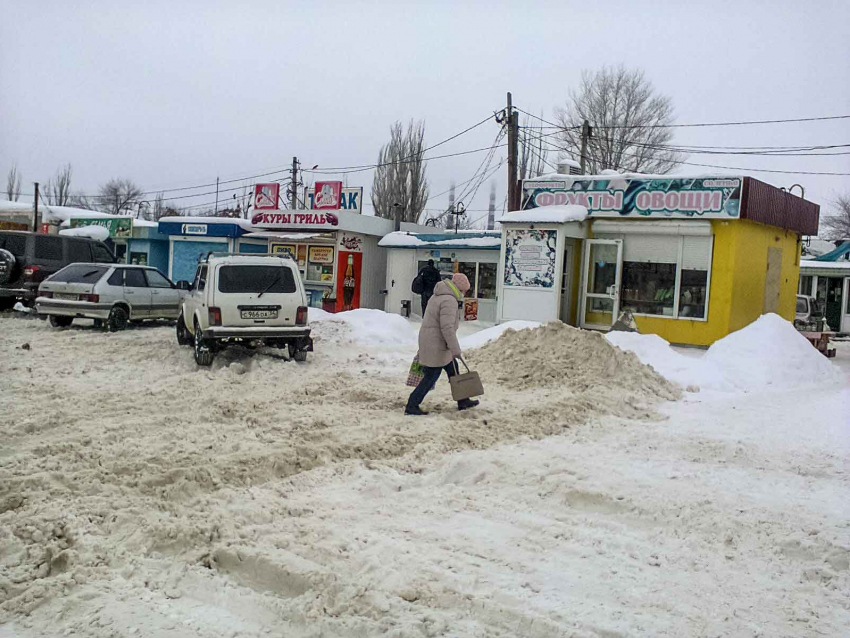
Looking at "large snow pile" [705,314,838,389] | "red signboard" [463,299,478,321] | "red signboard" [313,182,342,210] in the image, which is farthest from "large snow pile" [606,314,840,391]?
"red signboard" [313,182,342,210]

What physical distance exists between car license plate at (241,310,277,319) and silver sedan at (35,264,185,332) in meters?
5.50

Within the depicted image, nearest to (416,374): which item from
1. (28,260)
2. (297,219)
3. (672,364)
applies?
(672,364)

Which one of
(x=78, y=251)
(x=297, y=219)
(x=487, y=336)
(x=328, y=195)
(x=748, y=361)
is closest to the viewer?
(x=748, y=361)

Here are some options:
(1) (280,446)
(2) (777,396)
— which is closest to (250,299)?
(1) (280,446)

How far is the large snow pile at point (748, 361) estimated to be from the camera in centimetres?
1254

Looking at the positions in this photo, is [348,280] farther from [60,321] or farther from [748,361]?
[748,361]

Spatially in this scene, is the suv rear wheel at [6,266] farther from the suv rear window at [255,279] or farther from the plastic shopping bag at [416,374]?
the plastic shopping bag at [416,374]

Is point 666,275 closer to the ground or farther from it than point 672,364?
farther from it

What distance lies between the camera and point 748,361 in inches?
523

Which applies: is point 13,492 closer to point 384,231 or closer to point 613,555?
point 613,555

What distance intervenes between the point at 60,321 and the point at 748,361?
47.1ft

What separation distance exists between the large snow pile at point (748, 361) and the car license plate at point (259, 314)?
242 inches

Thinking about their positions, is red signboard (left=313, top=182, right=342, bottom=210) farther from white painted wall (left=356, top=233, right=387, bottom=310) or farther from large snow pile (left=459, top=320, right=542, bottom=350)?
large snow pile (left=459, top=320, right=542, bottom=350)

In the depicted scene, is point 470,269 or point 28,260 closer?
point 28,260
